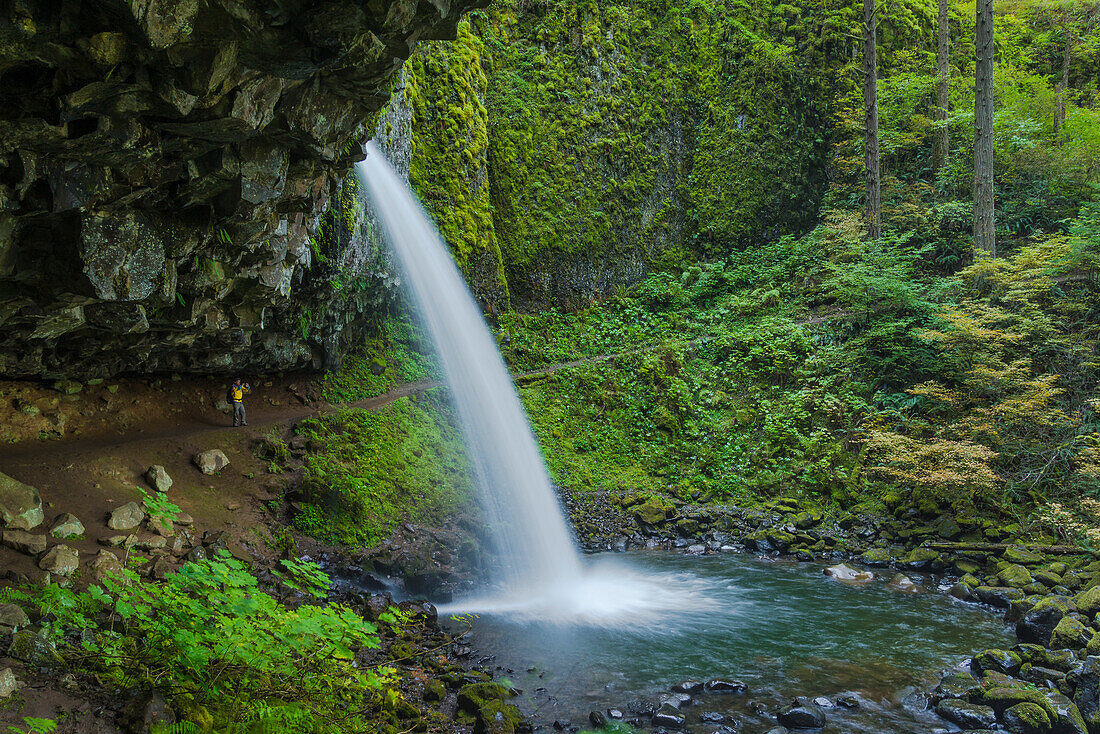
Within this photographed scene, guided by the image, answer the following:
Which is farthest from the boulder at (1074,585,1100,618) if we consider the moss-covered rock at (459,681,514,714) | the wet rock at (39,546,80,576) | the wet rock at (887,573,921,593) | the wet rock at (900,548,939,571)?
the wet rock at (39,546,80,576)

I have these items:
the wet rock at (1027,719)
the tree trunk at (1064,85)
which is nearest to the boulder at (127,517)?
the wet rock at (1027,719)

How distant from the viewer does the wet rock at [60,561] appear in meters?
7.08

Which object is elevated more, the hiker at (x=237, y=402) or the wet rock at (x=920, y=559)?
the hiker at (x=237, y=402)

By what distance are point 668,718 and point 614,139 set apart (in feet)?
68.9

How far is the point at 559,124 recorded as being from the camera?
22266 mm

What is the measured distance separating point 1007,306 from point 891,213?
6315mm

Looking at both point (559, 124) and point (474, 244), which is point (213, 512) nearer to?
point (474, 244)

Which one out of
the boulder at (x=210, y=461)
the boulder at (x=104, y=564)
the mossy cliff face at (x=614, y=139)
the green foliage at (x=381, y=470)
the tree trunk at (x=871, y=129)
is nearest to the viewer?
the boulder at (x=104, y=564)

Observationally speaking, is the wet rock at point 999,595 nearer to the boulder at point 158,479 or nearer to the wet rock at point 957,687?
the wet rock at point 957,687

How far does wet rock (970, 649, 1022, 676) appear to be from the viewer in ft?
24.9

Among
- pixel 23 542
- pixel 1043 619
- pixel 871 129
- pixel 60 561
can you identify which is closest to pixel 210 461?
pixel 23 542

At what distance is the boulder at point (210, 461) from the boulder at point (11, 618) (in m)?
6.03

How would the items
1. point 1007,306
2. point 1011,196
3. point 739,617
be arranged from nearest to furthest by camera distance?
1. point 739,617
2. point 1007,306
3. point 1011,196

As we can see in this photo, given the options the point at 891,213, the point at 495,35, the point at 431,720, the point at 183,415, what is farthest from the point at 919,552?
the point at 495,35
